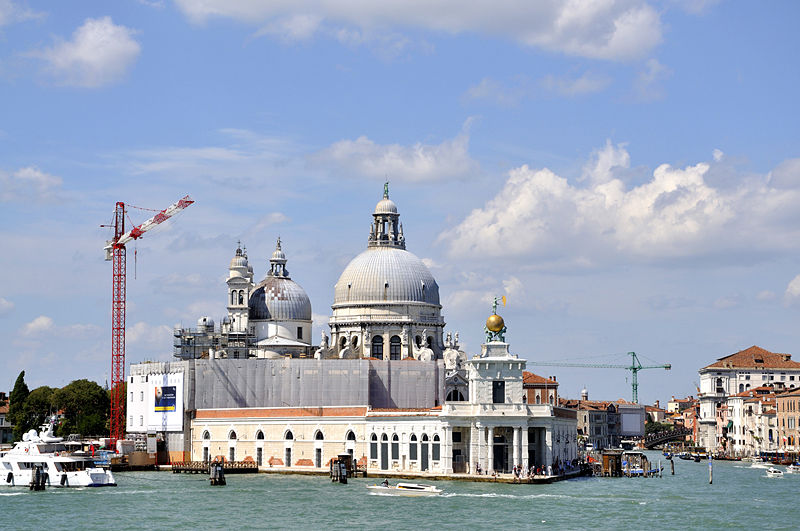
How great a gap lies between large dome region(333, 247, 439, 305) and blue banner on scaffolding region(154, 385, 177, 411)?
42.9 feet

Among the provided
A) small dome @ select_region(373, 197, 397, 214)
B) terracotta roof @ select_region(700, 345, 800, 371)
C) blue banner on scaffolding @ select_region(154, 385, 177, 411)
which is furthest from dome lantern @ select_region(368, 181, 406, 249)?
terracotta roof @ select_region(700, 345, 800, 371)

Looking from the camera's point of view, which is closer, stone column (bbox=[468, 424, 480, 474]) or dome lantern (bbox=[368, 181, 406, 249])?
stone column (bbox=[468, 424, 480, 474])

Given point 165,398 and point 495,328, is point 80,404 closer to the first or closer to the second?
point 165,398

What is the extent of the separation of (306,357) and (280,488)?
29.5m

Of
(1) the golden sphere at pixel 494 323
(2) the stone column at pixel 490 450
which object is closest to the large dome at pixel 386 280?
(1) the golden sphere at pixel 494 323

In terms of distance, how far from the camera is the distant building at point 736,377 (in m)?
140

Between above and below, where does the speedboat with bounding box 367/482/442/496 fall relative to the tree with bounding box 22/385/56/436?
Result: below

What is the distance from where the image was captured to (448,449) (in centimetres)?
7100

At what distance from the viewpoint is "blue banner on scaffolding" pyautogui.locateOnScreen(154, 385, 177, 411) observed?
292 ft

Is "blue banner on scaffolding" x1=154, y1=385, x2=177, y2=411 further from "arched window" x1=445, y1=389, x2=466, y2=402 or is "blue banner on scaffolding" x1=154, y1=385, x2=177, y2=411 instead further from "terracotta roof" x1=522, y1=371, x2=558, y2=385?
"terracotta roof" x1=522, y1=371, x2=558, y2=385

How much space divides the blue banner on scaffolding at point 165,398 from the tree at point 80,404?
13.6m

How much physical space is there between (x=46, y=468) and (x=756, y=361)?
303ft

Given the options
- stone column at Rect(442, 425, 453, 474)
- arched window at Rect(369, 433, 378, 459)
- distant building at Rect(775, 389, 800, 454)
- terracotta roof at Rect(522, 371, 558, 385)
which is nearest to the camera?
stone column at Rect(442, 425, 453, 474)

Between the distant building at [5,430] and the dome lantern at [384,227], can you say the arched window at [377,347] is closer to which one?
the dome lantern at [384,227]
